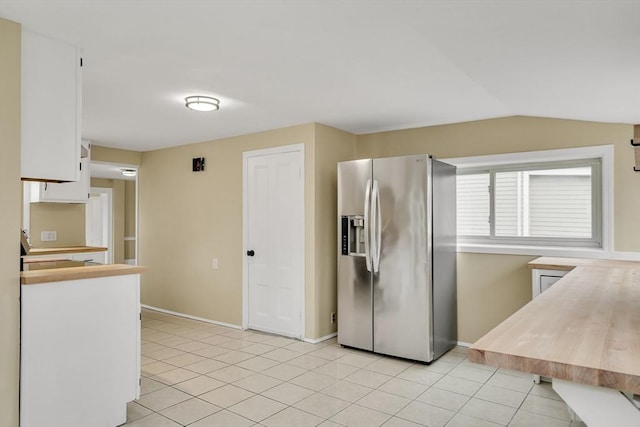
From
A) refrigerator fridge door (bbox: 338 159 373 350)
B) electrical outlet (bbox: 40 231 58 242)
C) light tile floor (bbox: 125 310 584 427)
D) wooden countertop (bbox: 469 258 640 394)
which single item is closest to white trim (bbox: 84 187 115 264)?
electrical outlet (bbox: 40 231 58 242)

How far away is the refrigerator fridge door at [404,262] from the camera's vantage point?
3.64 m

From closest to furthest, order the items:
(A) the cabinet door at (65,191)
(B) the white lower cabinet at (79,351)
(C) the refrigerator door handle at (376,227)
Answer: (B) the white lower cabinet at (79,351), (C) the refrigerator door handle at (376,227), (A) the cabinet door at (65,191)

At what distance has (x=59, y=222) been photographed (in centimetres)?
503

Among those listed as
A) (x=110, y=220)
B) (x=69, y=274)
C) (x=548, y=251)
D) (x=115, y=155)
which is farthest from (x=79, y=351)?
(x=110, y=220)

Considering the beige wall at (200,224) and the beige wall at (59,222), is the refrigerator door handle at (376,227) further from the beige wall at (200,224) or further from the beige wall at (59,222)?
the beige wall at (59,222)

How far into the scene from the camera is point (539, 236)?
12.7ft

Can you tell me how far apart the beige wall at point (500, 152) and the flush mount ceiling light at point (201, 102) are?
2.08 m

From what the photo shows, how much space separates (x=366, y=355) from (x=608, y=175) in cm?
261

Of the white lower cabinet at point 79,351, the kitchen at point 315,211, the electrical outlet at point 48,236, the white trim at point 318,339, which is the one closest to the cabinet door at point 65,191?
the electrical outlet at point 48,236

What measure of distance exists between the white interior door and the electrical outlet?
10.8ft

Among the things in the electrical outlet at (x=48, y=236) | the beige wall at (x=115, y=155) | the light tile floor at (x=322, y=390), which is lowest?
the light tile floor at (x=322, y=390)

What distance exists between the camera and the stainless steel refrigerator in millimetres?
3658

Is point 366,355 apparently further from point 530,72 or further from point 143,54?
point 143,54

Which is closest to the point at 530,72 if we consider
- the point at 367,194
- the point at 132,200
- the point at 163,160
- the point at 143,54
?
the point at 367,194
